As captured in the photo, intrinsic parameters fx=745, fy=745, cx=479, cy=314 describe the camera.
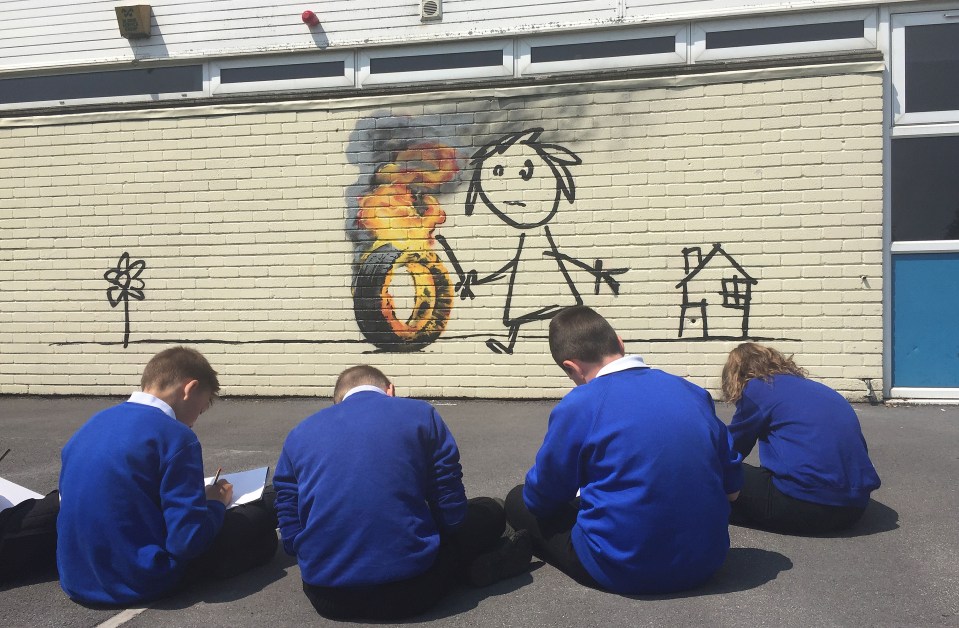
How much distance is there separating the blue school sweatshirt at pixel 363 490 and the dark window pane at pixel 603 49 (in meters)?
5.53

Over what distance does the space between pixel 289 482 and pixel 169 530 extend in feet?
1.55

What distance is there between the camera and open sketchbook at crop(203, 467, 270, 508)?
3.41 m

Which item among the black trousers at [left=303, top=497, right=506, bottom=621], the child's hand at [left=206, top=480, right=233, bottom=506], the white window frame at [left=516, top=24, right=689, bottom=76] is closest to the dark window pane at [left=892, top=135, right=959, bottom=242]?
the white window frame at [left=516, top=24, right=689, bottom=76]

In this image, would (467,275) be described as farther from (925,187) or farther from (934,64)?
(934,64)

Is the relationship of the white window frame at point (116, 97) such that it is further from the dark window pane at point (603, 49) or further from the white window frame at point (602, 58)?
the dark window pane at point (603, 49)

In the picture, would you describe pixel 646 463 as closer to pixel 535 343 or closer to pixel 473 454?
pixel 473 454

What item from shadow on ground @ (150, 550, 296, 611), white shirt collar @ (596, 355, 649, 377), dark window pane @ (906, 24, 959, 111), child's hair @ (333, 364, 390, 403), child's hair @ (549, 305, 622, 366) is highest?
dark window pane @ (906, 24, 959, 111)

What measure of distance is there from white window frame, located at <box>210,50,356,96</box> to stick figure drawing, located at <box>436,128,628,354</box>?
5.67 feet

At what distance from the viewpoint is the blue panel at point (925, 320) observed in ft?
22.7

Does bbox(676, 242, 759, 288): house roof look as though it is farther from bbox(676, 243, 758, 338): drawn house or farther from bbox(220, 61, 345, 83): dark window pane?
bbox(220, 61, 345, 83): dark window pane

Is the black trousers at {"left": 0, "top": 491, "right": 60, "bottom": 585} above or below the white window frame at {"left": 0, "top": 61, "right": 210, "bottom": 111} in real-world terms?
below

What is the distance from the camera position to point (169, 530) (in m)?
2.83

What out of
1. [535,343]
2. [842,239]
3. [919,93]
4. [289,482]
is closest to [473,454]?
[535,343]

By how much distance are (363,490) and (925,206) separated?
6483 millimetres
